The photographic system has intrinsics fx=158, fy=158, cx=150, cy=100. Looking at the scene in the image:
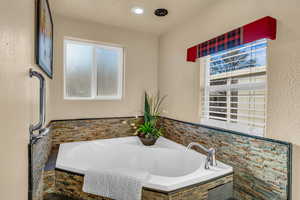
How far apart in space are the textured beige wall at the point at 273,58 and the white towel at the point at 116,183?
3.99 ft

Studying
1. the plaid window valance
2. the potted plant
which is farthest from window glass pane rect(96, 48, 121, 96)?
the plaid window valance

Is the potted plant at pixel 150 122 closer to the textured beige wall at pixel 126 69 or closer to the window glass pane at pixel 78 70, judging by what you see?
the textured beige wall at pixel 126 69

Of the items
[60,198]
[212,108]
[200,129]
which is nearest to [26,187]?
[60,198]

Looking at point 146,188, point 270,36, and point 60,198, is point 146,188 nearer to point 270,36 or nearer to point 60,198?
point 60,198

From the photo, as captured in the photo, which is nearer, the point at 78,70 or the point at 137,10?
the point at 137,10

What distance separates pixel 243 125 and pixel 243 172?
478mm

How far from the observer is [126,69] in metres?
2.88

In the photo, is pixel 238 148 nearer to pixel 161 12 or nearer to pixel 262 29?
pixel 262 29

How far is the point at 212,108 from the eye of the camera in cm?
208

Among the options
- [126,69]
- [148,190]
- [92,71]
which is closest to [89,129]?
[92,71]

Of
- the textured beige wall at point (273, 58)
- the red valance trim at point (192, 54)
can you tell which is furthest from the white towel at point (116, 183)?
the red valance trim at point (192, 54)

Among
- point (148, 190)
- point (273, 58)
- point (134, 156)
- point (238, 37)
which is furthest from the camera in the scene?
point (134, 156)

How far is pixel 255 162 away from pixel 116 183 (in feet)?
4.38

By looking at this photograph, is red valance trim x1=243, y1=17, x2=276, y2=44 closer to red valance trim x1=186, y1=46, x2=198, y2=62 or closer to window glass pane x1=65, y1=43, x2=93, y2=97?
red valance trim x1=186, y1=46, x2=198, y2=62
